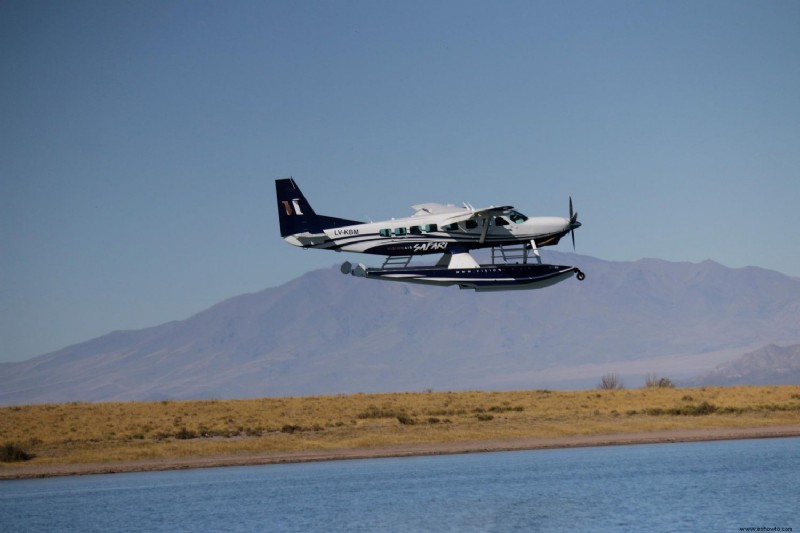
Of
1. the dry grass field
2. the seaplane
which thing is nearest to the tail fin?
the seaplane

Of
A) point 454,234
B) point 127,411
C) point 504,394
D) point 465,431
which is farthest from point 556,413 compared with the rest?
point 127,411

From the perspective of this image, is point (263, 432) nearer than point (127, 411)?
Yes

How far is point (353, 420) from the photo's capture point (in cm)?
9544

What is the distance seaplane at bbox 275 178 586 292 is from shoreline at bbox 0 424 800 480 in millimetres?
12749

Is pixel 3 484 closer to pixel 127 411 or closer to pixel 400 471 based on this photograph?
pixel 400 471

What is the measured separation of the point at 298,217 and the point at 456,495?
2156 cm

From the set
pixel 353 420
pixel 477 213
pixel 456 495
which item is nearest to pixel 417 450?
pixel 353 420

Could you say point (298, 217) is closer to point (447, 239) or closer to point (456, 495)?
point (447, 239)

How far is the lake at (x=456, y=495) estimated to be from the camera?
53.8 m

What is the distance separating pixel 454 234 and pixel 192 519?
24841mm

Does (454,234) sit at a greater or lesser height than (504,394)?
greater

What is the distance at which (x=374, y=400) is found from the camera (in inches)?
4368

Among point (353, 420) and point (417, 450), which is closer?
point (417, 450)

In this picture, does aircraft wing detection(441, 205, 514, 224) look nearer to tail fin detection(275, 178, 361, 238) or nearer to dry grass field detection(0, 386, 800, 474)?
tail fin detection(275, 178, 361, 238)
